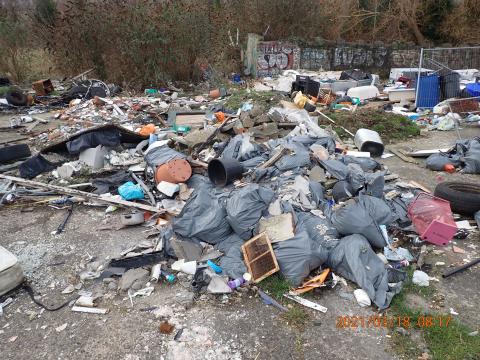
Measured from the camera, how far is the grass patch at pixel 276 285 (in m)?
3.70

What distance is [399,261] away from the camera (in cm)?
408

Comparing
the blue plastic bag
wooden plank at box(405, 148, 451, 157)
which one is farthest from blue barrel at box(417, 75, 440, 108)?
the blue plastic bag

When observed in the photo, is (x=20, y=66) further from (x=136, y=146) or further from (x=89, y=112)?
(x=136, y=146)

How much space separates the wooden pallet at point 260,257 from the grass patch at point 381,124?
5.10 metres

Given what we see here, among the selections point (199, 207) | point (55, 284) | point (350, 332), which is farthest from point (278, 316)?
Result: point (55, 284)

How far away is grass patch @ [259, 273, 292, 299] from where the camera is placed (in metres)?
3.70

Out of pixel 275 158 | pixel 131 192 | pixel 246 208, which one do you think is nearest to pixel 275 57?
pixel 275 158

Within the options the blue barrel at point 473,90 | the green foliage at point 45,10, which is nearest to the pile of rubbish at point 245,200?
the blue barrel at point 473,90

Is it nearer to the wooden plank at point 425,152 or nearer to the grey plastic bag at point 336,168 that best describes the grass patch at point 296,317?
the grey plastic bag at point 336,168

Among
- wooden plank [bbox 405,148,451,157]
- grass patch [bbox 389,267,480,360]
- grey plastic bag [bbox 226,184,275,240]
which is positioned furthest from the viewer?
wooden plank [bbox 405,148,451,157]

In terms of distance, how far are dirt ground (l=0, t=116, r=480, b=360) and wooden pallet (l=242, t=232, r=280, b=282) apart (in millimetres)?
A: 279

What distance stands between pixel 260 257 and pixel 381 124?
618 centimetres

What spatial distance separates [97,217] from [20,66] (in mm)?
13518

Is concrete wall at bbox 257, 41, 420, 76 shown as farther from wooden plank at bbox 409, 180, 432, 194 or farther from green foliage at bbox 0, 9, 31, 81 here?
wooden plank at bbox 409, 180, 432, 194
